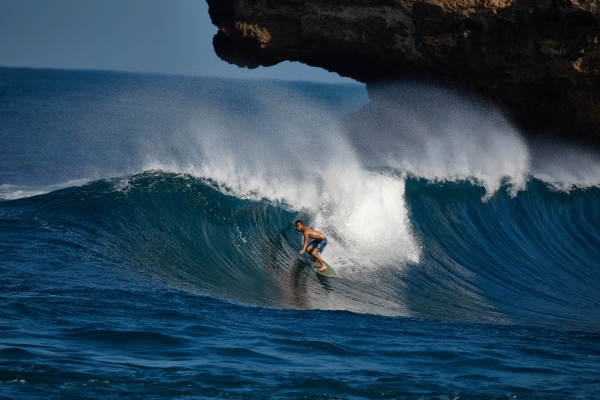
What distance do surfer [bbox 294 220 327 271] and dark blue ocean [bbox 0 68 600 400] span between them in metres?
0.25

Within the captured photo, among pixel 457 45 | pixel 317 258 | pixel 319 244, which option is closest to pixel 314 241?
pixel 319 244

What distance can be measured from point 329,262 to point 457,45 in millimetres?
5013

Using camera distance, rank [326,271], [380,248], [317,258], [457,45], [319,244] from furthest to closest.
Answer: [457,45]
[380,248]
[319,244]
[317,258]
[326,271]

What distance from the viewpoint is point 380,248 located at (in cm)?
1121

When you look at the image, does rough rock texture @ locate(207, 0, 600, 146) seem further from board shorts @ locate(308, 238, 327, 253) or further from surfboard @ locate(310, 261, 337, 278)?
surfboard @ locate(310, 261, 337, 278)

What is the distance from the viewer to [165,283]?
882cm

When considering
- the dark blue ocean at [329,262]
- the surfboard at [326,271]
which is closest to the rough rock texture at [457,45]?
the dark blue ocean at [329,262]

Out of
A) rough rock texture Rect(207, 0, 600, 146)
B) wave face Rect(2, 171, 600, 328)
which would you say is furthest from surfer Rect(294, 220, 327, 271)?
rough rock texture Rect(207, 0, 600, 146)

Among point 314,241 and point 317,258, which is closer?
point 317,258

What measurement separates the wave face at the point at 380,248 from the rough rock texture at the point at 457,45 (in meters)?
1.90

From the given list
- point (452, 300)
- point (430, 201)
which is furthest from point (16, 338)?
point (430, 201)

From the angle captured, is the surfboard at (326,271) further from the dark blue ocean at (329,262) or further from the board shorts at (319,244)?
the board shorts at (319,244)

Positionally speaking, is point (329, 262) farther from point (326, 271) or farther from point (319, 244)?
point (326, 271)

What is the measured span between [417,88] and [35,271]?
8792 mm
